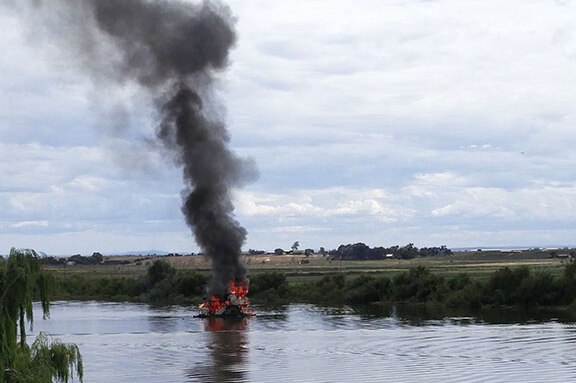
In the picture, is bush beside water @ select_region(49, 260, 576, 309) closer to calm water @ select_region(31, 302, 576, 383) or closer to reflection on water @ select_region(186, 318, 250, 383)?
calm water @ select_region(31, 302, 576, 383)

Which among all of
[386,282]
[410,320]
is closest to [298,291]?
[386,282]

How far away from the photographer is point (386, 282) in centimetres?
13075

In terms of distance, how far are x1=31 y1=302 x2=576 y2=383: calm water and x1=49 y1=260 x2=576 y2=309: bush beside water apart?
14025 millimetres

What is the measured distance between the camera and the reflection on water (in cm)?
5631

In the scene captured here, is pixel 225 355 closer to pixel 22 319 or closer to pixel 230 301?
pixel 230 301

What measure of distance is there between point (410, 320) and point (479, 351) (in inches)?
1162

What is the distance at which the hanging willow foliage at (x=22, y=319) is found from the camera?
24250 millimetres

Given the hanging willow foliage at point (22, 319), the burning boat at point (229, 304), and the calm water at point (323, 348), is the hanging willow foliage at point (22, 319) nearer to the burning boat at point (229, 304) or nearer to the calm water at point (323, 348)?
the calm water at point (323, 348)

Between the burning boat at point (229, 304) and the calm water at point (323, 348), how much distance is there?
3353 millimetres

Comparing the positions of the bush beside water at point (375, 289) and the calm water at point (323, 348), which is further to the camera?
the bush beside water at point (375, 289)

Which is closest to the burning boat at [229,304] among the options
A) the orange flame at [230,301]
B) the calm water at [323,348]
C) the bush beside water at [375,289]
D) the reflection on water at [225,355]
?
the orange flame at [230,301]

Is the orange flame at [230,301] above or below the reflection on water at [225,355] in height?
above

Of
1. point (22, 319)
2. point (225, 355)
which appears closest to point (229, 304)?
point (225, 355)

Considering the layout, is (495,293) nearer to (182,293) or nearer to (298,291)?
(298,291)
